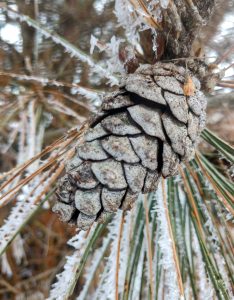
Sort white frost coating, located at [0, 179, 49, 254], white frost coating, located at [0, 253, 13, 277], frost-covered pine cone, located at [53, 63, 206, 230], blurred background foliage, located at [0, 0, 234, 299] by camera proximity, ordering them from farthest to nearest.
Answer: white frost coating, located at [0, 253, 13, 277] < blurred background foliage, located at [0, 0, 234, 299] < white frost coating, located at [0, 179, 49, 254] < frost-covered pine cone, located at [53, 63, 206, 230]

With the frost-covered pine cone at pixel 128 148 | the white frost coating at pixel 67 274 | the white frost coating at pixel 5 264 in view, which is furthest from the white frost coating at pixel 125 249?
the white frost coating at pixel 5 264

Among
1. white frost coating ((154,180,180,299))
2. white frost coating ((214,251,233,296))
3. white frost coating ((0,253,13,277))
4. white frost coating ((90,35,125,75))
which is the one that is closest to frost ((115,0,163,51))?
white frost coating ((90,35,125,75))

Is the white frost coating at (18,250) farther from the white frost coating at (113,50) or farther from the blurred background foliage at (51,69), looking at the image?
the white frost coating at (113,50)

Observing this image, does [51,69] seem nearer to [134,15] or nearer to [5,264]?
[134,15]

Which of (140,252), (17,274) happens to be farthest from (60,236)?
(140,252)

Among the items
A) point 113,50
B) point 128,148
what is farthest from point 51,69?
point 128,148

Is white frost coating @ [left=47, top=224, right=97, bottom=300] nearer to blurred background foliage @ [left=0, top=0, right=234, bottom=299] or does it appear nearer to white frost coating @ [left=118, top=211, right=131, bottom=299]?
white frost coating @ [left=118, top=211, right=131, bottom=299]

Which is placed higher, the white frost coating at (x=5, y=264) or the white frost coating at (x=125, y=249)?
the white frost coating at (x=5, y=264)

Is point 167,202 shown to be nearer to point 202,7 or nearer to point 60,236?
point 202,7
